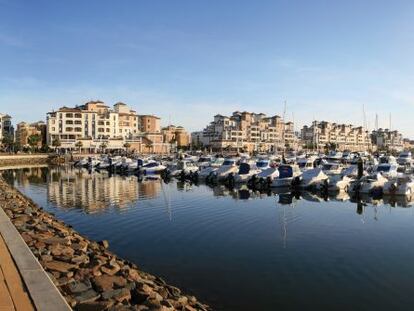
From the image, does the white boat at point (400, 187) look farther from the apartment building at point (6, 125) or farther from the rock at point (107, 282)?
the apartment building at point (6, 125)

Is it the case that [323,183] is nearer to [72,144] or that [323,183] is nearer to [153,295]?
[153,295]

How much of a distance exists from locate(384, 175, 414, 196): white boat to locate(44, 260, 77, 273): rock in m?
32.5

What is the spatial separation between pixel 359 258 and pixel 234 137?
152 metres

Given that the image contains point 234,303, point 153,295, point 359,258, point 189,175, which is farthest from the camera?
point 189,175

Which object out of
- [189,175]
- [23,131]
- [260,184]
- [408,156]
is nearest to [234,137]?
[23,131]

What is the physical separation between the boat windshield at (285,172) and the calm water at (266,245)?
7.35 m

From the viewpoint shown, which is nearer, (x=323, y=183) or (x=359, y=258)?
(x=359, y=258)

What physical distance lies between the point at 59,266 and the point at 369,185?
32812 mm

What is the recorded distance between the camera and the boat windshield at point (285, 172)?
148 ft

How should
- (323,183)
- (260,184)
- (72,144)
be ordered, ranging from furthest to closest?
(72,144)
(260,184)
(323,183)

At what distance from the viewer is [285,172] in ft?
149

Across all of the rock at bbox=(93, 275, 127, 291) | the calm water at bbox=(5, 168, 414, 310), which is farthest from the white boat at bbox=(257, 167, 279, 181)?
the rock at bbox=(93, 275, 127, 291)

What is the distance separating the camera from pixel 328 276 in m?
15.4

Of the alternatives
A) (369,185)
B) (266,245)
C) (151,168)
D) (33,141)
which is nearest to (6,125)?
(33,141)
